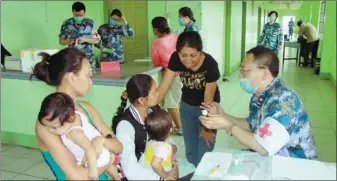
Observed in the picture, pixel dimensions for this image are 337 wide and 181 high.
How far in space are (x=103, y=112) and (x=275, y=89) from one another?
1.65 metres

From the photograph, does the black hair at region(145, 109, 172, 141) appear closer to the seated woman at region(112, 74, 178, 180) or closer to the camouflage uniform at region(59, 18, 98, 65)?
the seated woman at region(112, 74, 178, 180)

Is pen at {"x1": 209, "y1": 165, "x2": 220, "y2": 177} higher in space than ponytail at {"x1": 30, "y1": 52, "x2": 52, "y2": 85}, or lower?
lower

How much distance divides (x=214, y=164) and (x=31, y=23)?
11.8ft

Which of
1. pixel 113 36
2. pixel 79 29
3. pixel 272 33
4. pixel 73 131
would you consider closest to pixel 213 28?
pixel 272 33

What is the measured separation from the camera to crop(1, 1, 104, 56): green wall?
3.54 m

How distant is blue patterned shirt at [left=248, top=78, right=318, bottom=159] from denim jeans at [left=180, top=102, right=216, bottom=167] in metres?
0.68

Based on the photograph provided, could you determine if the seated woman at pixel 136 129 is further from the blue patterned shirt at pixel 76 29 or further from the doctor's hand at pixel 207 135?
the blue patterned shirt at pixel 76 29

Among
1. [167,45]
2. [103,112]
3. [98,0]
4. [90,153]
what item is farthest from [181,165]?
[98,0]

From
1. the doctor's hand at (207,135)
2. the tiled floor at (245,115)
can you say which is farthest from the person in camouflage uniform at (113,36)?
the doctor's hand at (207,135)

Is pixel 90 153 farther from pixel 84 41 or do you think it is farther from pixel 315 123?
pixel 315 123

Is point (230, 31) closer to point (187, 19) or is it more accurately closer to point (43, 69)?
point (187, 19)

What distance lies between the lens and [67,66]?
3.51ft

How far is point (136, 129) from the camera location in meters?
1.21

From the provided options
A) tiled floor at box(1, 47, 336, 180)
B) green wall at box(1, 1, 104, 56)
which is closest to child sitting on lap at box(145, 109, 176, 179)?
tiled floor at box(1, 47, 336, 180)
